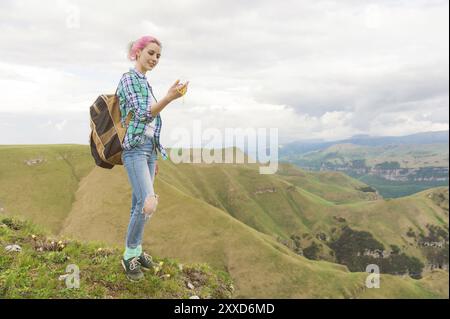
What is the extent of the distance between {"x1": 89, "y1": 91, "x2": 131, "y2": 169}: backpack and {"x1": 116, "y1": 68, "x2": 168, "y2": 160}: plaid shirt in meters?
0.14

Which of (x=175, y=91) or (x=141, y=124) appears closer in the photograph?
(x=175, y=91)

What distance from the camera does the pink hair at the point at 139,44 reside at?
8156mm

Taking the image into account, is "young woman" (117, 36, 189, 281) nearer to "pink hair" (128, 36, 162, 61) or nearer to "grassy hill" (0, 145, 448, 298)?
"pink hair" (128, 36, 162, 61)

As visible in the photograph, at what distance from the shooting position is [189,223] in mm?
126062

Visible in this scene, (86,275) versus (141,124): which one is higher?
(141,124)

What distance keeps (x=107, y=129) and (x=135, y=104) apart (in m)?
0.97

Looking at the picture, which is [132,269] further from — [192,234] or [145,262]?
[192,234]

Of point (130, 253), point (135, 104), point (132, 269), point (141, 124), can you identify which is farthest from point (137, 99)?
point (132, 269)

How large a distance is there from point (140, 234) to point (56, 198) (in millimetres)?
153216

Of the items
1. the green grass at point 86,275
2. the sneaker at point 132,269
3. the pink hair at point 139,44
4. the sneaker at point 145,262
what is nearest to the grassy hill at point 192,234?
the green grass at point 86,275

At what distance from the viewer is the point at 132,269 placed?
902cm

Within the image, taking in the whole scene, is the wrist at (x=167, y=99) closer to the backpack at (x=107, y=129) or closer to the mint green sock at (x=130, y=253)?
the backpack at (x=107, y=129)
